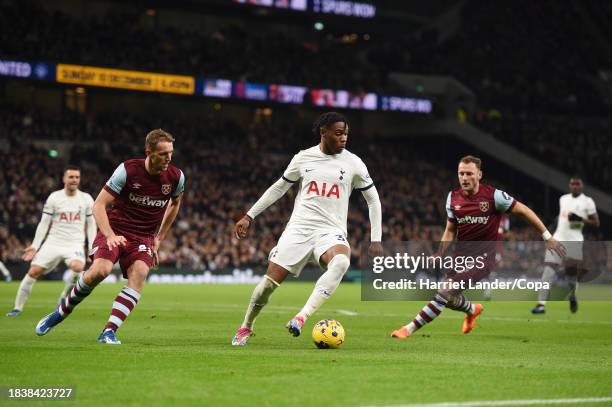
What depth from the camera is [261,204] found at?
11789 millimetres

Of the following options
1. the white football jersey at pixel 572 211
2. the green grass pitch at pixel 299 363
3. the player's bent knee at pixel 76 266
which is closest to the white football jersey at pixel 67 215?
the player's bent knee at pixel 76 266

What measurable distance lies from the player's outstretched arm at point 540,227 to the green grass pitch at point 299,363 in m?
1.23

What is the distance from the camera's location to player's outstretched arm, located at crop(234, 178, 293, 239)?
11.5 meters

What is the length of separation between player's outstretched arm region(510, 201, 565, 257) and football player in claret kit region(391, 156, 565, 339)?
0.12 meters

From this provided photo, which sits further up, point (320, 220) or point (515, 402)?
point (320, 220)

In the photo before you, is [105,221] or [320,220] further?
[320,220]

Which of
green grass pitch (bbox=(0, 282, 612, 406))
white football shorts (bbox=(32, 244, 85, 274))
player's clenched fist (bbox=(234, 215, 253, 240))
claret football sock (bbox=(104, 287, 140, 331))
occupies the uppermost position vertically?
player's clenched fist (bbox=(234, 215, 253, 240))

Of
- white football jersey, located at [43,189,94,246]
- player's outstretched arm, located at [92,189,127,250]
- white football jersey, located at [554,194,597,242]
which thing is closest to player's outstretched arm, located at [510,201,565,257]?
player's outstretched arm, located at [92,189,127,250]

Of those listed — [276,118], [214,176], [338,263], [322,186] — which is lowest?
[338,263]

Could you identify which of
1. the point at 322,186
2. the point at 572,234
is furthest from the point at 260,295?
the point at 572,234

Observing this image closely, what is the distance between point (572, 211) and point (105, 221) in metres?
13.3

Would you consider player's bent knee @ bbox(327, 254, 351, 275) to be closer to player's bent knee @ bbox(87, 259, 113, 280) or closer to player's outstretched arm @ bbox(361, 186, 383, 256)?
player's outstretched arm @ bbox(361, 186, 383, 256)

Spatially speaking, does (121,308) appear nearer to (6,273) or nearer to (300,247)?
(300,247)

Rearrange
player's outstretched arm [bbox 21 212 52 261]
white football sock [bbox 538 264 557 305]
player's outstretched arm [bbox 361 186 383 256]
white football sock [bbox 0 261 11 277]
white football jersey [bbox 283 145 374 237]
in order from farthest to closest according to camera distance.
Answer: white football sock [bbox 0 261 11 277] < white football sock [bbox 538 264 557 305] < player's outstretched arm [bbox 21 212 52 261] < white football jersey [bbox 283 145 374 237] < player's outstretched arm [bbox 361 186 383 256]
